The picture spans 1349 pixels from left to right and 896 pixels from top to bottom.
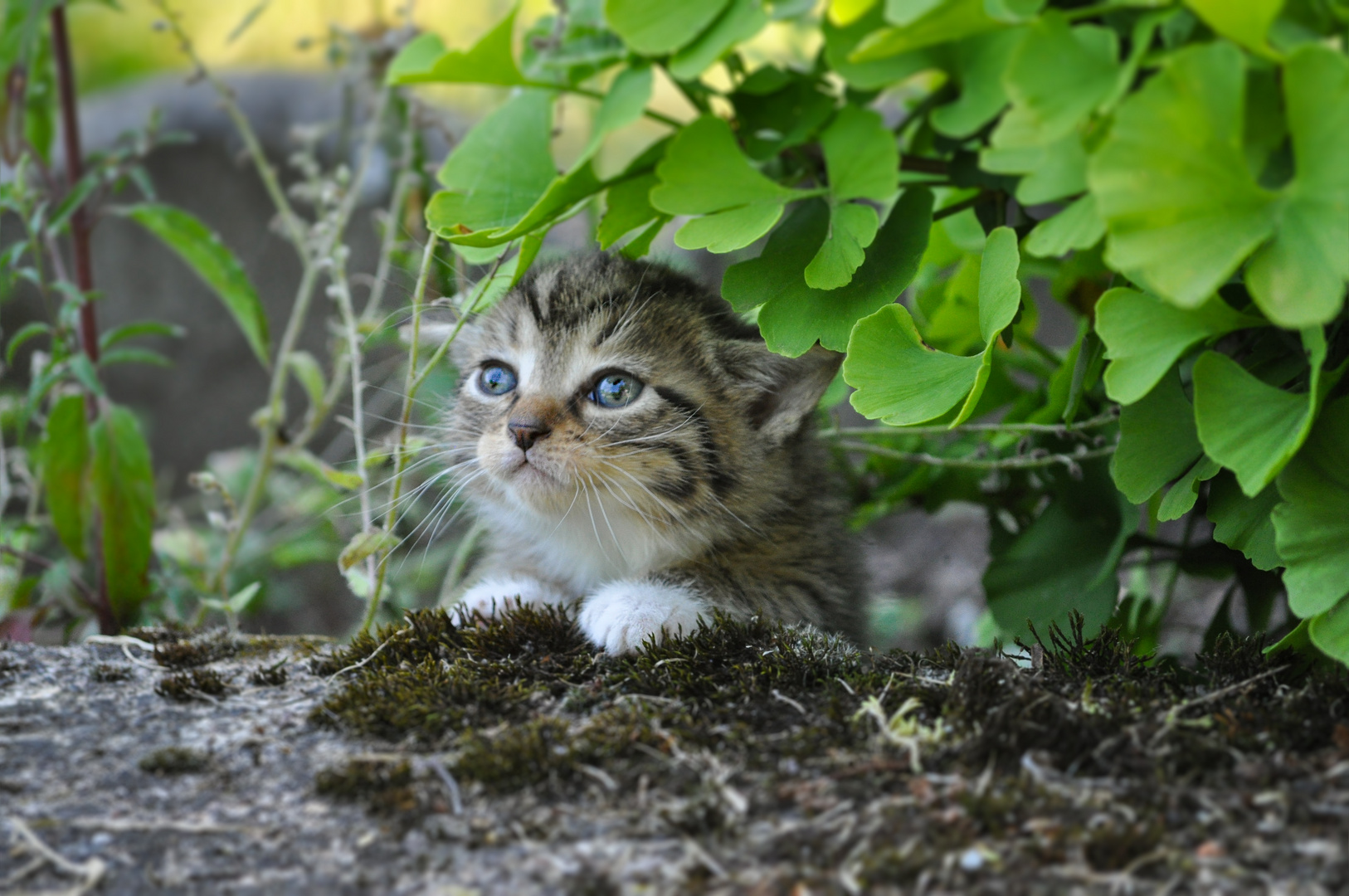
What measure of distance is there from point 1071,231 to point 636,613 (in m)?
0.99

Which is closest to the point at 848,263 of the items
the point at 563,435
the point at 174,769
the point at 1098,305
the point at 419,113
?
the point at 1098,305

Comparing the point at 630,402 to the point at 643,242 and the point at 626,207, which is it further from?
the point at 626,207

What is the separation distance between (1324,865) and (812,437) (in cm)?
150

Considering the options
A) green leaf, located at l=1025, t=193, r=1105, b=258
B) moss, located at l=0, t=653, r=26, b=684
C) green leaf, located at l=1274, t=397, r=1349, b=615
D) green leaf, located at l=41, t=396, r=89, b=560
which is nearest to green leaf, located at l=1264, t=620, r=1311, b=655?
green leaf, located at l=1274, t=397, r=1349, b=615

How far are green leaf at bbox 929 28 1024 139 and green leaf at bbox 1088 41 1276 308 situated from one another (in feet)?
0.86

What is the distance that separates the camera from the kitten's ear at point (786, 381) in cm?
213

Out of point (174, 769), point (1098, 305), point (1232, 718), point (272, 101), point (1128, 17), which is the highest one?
point (272, 101)

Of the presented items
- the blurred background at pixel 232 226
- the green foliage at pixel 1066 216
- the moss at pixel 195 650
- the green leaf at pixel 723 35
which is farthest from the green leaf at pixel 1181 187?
the blurred background at pixel 232 226

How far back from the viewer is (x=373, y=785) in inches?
48.9

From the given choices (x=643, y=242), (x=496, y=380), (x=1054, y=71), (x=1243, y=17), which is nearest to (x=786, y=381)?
(x=643, y=242)

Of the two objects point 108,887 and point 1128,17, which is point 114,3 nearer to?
point 108,887

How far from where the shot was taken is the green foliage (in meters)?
1.05

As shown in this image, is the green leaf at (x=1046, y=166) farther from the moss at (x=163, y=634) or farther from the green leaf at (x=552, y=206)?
the moss at (x=163, y=634)

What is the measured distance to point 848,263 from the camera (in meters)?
1.49
